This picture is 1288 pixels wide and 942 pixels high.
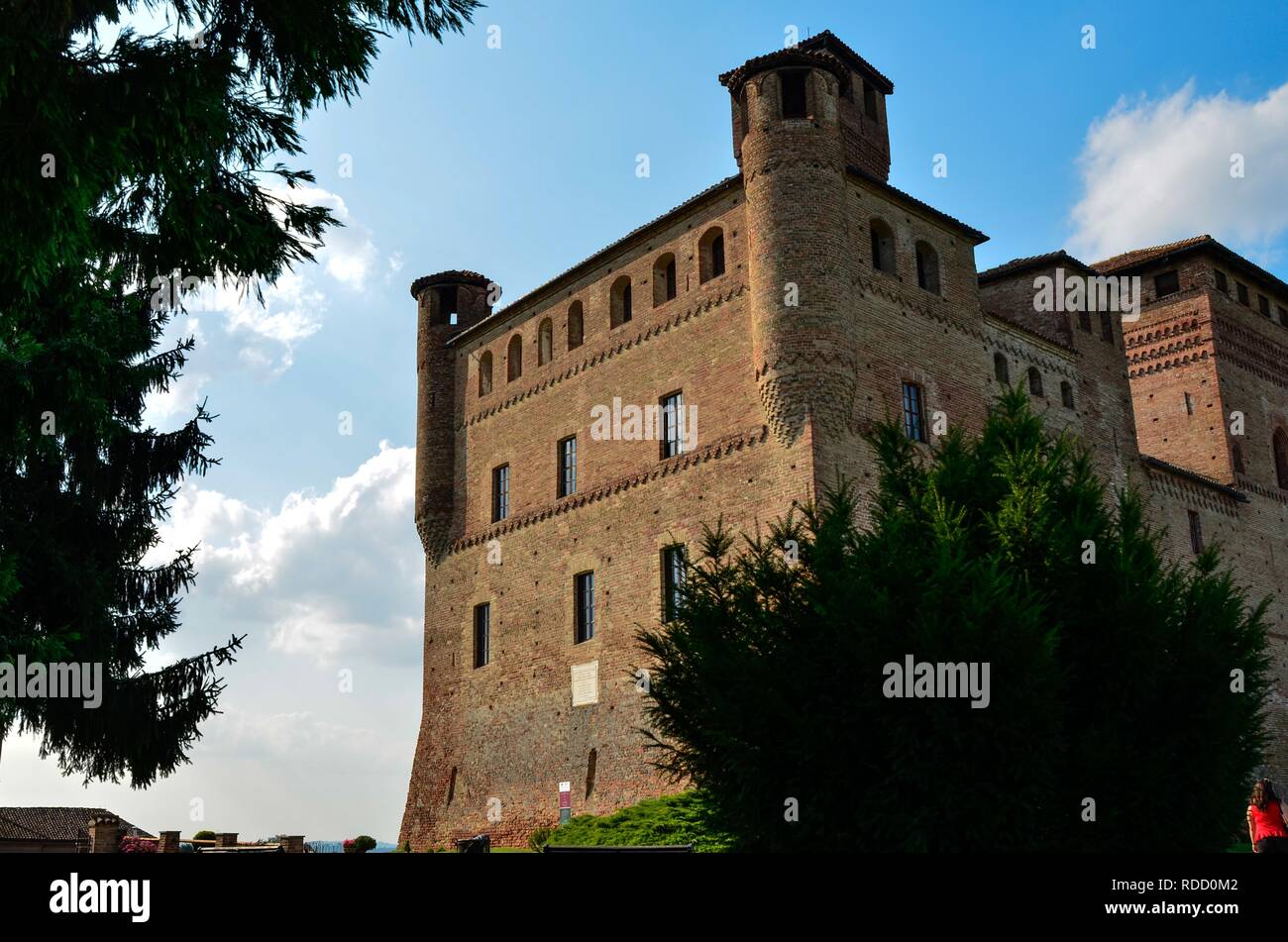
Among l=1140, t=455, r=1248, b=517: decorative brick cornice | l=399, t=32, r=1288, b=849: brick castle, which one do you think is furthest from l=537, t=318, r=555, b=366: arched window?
l=1140, t=455, r=1248, b=517: decorative brick cornice

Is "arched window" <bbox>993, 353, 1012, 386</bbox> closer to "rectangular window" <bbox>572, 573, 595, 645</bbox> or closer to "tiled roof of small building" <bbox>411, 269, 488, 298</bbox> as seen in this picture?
"rectangular window" <bbox>572, 573, 595, 645</bbox>

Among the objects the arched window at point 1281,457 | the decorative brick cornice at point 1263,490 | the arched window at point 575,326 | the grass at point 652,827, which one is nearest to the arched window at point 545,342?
the arched window at point 575,326

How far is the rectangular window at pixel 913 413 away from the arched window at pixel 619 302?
6.40 metres

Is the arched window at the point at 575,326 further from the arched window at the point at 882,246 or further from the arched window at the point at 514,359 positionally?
the arched window at the point at 882,246

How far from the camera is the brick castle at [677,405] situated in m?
21.0

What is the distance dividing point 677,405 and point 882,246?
17.1ft

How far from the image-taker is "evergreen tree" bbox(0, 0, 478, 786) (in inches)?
329

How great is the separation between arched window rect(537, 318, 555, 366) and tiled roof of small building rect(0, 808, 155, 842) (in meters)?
20.6

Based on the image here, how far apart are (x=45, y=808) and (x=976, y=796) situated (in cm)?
3828

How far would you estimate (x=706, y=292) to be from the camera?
893 inches

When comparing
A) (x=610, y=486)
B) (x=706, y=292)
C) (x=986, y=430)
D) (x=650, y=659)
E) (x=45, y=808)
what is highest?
(x=706, y=292)
